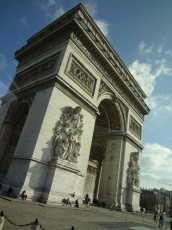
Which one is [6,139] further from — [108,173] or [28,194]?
[108,173]

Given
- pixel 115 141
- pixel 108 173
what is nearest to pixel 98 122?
pixel 115 141

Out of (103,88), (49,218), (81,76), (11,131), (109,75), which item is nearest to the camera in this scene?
(49,218)

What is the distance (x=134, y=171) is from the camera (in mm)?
18719

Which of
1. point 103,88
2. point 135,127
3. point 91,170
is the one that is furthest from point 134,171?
point 103,88

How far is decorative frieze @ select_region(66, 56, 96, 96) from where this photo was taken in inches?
530

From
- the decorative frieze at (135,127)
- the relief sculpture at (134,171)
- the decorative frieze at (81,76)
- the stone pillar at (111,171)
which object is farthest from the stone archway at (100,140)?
the decorative frieze at (81,76)

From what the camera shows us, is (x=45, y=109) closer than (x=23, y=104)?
Yes

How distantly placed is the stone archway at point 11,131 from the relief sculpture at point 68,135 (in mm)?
4219

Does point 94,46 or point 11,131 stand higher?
point 94,46

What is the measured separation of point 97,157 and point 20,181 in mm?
12974

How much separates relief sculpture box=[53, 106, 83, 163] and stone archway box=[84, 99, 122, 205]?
7056mm

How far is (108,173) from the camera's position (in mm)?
17875

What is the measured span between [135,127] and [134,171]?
5676 millimetres

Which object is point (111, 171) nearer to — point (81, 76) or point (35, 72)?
point (81, 76)
